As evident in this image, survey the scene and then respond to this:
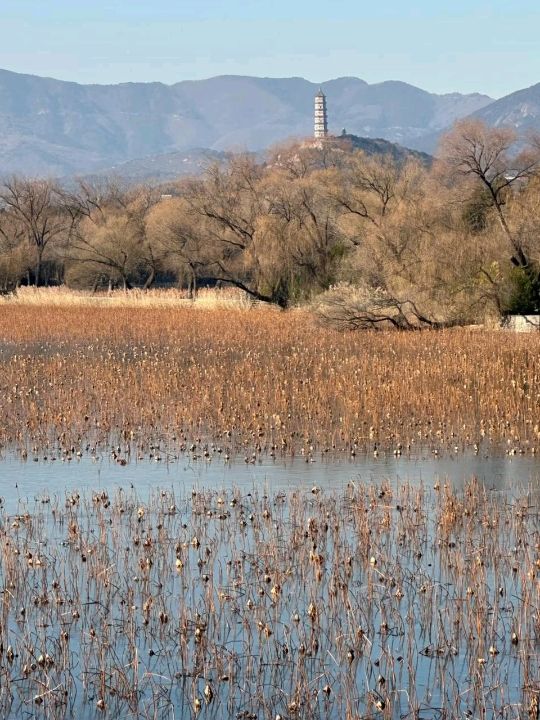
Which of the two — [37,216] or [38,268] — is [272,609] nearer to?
[38,268]

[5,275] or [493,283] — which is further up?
[493,283]

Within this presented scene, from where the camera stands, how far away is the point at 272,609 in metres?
9.52

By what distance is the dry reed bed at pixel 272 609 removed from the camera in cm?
786

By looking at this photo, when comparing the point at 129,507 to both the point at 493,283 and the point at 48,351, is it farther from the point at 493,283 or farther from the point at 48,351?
the point at 493,283

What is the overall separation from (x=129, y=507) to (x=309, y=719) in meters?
5.82

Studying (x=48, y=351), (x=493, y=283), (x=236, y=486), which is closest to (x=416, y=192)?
(x=493, y=283)

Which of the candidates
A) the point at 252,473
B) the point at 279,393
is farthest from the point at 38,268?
the point at 252,473

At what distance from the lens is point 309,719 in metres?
7.49

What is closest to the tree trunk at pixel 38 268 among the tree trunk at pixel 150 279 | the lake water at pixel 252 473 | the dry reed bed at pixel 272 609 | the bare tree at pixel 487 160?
the tree trunk at pixel 150 279

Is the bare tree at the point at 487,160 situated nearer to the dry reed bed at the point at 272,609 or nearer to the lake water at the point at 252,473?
the lake water at the point at 252,473

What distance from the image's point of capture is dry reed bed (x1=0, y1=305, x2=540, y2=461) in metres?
17.7

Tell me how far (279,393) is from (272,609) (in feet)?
38.6

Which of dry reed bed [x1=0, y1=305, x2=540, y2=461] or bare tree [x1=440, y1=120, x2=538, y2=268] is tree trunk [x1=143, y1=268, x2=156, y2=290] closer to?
bare tree [x1=440, y1=120, x2=538, y2=268]

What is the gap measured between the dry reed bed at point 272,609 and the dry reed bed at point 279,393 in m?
4.27
